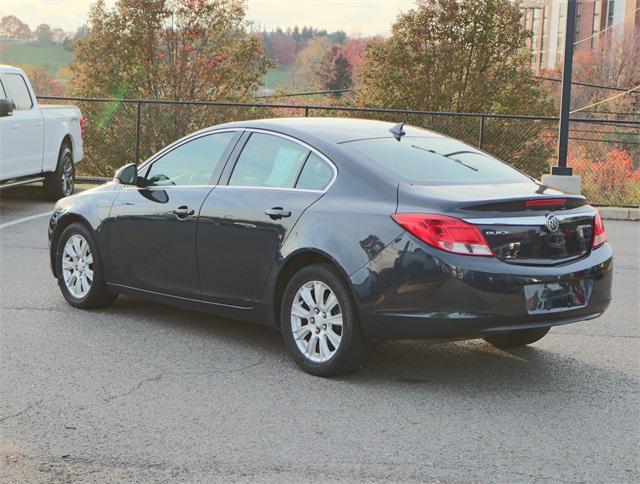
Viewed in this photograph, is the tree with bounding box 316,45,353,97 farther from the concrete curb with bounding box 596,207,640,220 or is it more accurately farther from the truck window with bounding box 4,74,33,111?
the truck window with bounding box 4,74,33,111

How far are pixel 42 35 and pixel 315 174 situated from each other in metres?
110

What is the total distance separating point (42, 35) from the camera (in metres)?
110

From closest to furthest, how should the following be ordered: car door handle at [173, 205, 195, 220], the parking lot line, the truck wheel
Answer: car door handle at [173, 205, 195, 220]
the parking lot line
the truck wheel

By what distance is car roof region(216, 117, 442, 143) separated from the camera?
675 cm

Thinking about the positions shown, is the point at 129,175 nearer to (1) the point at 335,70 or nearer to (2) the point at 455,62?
(2) the point at 455,62

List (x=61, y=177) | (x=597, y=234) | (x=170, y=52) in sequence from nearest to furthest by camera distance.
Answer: (x=597, y=234) < (x=61, y=177) < (x=170, y=52)

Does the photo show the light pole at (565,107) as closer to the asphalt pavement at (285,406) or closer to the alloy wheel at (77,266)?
the asphalt pavement at (285,406)

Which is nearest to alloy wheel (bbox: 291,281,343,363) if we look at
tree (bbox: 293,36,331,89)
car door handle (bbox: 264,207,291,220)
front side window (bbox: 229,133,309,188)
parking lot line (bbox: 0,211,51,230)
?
car door handle (bbox: 264,207,291,220)

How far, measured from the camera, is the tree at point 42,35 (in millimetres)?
104669

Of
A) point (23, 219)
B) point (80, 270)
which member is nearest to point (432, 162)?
point (80, 270)

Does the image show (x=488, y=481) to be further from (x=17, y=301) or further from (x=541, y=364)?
(x=17, y=301)

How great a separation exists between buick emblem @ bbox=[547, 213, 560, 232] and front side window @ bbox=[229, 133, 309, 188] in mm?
1633

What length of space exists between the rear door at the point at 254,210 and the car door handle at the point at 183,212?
0.44 feet

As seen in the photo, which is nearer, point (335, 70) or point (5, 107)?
point (5, 107)
